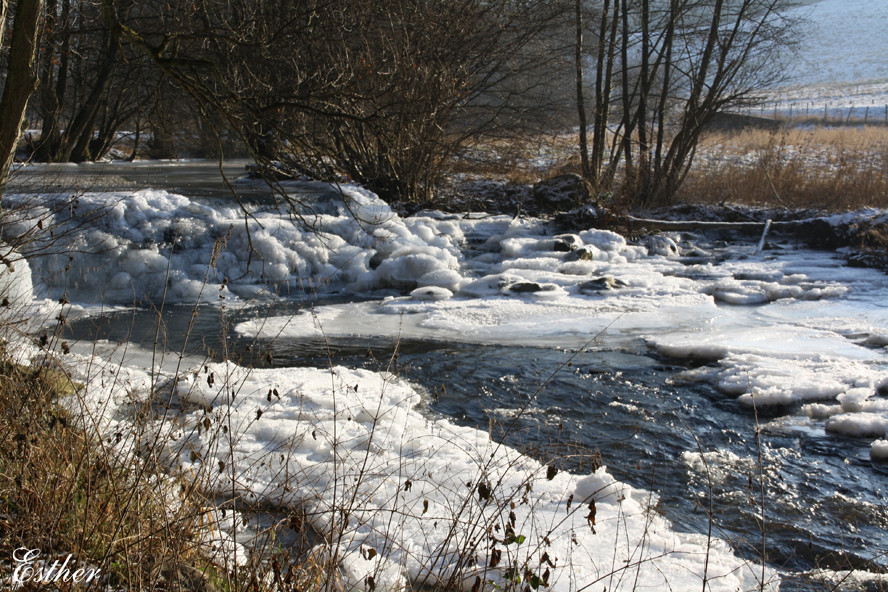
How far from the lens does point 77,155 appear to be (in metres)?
16.5

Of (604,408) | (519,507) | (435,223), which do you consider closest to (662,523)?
(519,507)

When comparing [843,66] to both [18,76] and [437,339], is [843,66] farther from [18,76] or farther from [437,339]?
[18,76]

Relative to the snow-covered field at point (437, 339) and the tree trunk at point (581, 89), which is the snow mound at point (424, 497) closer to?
the snow-covered field at point (437, 339)

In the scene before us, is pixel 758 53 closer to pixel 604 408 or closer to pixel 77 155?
pixel 604 408

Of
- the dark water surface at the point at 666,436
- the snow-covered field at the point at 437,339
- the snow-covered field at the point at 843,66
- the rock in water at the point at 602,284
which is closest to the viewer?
the snow-covered field at the point at 437,339

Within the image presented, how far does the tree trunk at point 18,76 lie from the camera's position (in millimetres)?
3354

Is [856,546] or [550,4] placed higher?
[550,4]

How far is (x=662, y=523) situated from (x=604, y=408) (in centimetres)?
179

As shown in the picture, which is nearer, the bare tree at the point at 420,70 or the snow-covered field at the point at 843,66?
the bare tree at the point at 420,70

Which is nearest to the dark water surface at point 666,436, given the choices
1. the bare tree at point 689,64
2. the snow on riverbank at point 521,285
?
the snow on riverbank at point 521,285

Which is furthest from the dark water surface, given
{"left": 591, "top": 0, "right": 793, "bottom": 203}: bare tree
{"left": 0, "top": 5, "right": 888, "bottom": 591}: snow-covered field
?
{"left": 591, "top": 0, "right": 793, "bottom": 203}: bare tree

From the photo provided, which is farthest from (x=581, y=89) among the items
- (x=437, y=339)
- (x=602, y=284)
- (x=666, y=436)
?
(x=666, y=436)

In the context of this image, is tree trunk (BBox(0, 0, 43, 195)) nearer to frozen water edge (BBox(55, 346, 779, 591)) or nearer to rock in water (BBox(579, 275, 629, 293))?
frozen water edge (BBox(55, 346, 779, 591))

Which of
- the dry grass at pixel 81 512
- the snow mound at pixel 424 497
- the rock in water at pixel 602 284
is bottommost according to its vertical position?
the rock in water at pixel 602 284
